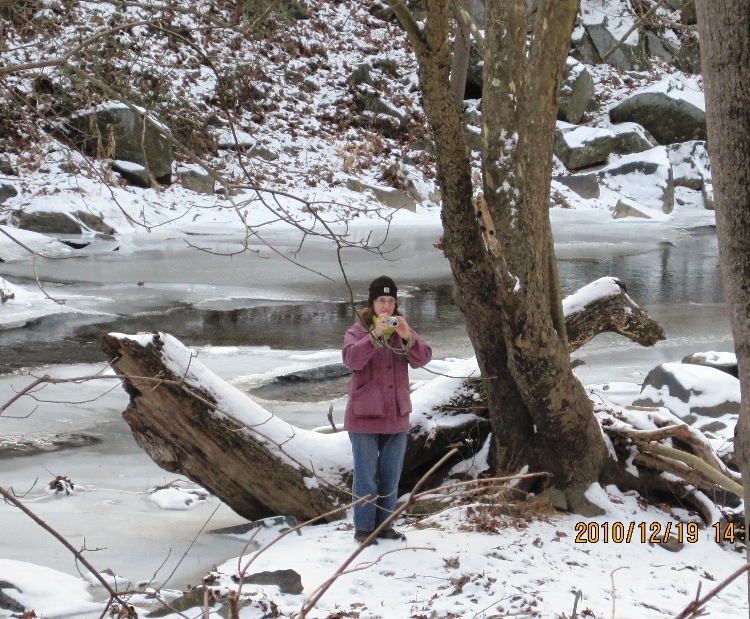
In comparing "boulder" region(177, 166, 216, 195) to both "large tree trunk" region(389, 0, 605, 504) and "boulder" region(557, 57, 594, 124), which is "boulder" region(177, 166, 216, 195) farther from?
"large tree trunk" region(389, 0, 605, 504)

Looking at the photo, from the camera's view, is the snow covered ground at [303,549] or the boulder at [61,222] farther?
the boulder at [61,222]

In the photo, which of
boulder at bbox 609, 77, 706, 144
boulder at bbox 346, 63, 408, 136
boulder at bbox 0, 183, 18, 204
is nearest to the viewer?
boulder at bbox 0, 183, 18, 204

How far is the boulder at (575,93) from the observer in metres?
26.9

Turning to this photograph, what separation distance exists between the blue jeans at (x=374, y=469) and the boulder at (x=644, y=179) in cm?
2083

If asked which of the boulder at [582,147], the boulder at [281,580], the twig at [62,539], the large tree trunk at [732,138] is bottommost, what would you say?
the boulder at [281,580]

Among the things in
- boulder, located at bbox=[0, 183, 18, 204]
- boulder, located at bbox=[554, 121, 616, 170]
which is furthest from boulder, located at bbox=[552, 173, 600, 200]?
boulder, located at bbox=[0, 183, 18, 204]

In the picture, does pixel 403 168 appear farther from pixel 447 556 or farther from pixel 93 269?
pixel 447 556

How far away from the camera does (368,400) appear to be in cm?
483

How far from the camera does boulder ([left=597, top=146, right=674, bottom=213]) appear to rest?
24531mm

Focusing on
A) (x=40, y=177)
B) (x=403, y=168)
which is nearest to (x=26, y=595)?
(x=40, y=177)

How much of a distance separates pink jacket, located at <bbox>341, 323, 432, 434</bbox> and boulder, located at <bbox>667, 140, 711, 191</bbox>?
74.3ft

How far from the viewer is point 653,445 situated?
5641mm

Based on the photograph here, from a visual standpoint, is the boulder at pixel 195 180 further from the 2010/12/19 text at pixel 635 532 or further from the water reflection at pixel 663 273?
the 2010/12/19 text at pixel 635 532

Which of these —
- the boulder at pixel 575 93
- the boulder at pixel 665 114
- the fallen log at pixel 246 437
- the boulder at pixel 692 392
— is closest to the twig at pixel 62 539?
the fallen log at pixel 246 437
